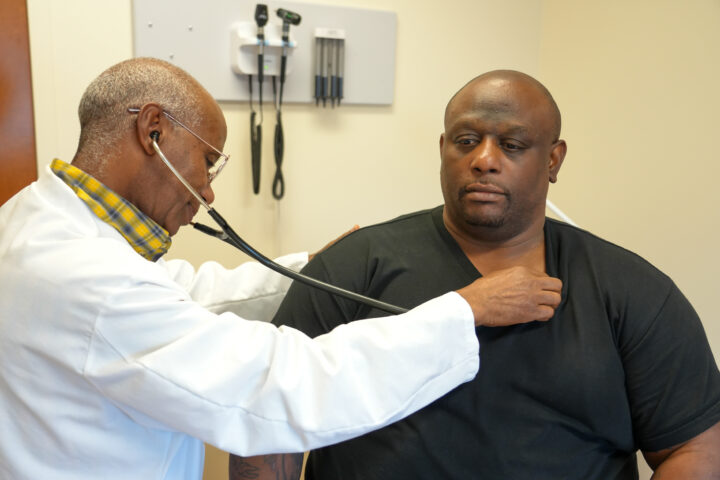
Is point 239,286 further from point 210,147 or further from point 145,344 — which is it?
point 145,344

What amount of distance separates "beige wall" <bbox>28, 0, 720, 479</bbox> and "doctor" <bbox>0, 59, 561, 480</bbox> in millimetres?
637

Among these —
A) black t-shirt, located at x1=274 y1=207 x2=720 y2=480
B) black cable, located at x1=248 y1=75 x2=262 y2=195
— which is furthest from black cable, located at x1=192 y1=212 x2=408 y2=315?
black cable, located at x1=248 y1=75 x2=262 y2=195

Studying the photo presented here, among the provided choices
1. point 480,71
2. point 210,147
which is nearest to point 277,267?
point 210,147

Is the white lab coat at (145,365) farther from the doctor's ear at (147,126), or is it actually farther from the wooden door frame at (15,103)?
the wooden door frame at (15,103)

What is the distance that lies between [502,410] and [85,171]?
812 mm

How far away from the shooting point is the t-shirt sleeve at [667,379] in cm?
108

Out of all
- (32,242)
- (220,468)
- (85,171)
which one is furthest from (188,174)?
(220,468)

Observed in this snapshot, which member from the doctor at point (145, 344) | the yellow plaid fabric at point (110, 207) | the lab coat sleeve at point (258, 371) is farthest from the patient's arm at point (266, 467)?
the yellow plaid fabric at point (110, 207)

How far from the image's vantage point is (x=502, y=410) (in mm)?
1088

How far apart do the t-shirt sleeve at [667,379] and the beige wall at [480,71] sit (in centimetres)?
61

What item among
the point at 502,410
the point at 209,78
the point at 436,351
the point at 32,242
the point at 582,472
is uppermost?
the point at 209,78

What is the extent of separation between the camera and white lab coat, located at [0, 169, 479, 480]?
2.78 feet

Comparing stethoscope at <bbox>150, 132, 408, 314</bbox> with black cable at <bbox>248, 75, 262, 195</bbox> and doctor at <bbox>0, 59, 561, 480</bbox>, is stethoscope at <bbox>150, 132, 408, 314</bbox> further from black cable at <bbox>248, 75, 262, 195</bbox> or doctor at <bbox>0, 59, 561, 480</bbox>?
black cable at <bbox>248, 75, 262, 195</bbox>

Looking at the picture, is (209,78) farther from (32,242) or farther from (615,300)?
(615,300)
